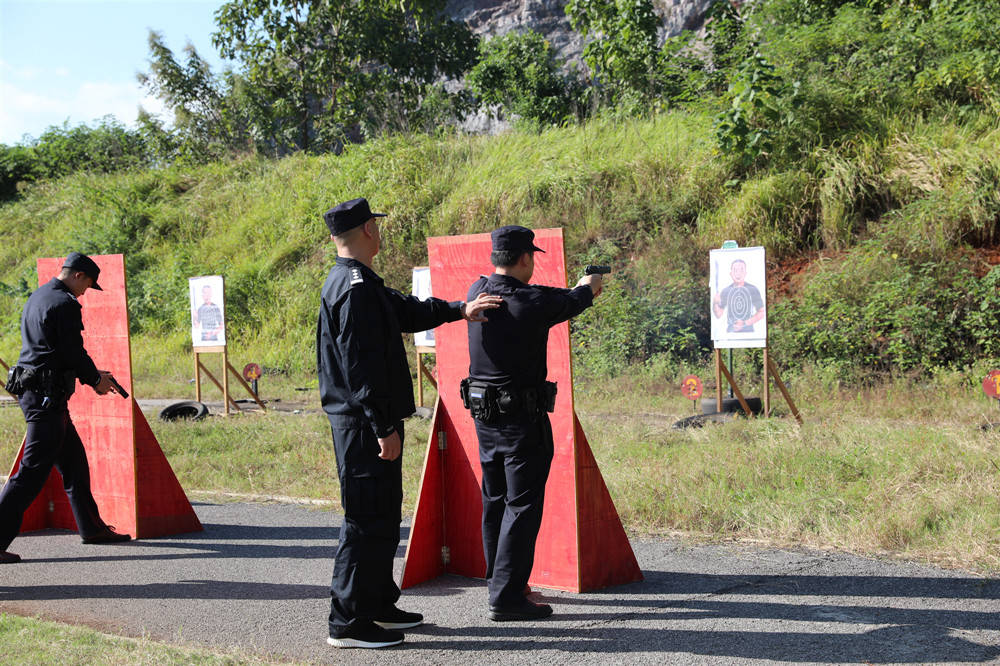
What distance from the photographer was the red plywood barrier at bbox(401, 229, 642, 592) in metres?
4.93

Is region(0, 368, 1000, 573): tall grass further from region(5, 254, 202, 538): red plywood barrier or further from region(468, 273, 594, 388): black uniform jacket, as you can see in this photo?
region(468, 273, 594, 388): black uniform jacket

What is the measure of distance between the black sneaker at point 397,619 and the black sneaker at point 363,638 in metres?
0.18

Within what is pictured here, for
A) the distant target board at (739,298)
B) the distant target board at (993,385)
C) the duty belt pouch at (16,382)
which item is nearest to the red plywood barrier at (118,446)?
the duty belt pouch at (16,382)

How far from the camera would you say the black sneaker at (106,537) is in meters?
6.57

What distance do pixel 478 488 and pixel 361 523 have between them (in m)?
1.19

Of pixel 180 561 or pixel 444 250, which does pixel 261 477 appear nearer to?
pixel 180 561

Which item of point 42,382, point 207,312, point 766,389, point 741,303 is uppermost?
point 207,312

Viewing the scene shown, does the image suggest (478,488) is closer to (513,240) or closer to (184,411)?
(513,240)

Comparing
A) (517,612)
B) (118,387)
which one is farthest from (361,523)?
(118,387)

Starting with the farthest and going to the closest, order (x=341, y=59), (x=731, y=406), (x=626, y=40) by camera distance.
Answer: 1. (x=341, y=59)
2. (x=626, y=40)
3. (x=731, y=406)

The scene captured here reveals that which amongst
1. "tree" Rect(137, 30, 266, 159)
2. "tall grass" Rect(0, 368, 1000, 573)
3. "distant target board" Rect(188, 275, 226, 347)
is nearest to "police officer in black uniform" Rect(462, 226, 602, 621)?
"tall grass" Rect(0, 368, 1000, 573)

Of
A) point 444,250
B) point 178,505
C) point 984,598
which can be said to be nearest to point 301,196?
point 178,505

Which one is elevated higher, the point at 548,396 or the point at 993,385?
the point at 548,396

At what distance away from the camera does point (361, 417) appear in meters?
4.15
